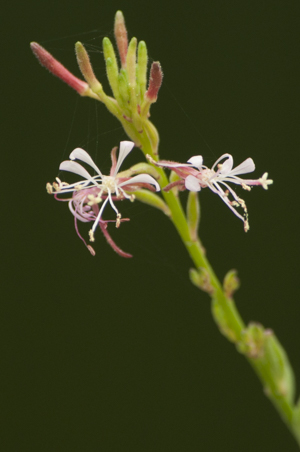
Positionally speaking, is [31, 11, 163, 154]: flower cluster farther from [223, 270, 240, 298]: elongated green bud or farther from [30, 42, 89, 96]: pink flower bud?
[223, 270, 240, 298]: elongated green bud

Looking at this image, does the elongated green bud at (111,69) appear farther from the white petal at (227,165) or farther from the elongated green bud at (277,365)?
the elongated green bud at (277,365)

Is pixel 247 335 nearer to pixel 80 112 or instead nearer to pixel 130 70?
pixel 130 70

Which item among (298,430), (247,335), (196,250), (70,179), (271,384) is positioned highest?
(70,179)

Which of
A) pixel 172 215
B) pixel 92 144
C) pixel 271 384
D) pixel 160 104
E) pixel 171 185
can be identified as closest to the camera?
pixel 171 185

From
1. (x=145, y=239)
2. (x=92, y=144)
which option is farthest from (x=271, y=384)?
(x=92, y=144)

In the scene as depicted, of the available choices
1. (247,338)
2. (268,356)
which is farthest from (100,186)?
(268,356)

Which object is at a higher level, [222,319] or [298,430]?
[222,319]

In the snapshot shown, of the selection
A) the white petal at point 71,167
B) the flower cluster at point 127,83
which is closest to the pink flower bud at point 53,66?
the flower cluster at point 127,83

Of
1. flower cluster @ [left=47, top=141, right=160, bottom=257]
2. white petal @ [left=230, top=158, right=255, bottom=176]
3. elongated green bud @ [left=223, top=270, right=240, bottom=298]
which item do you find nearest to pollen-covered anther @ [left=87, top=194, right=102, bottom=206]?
flower cluster @ [left=47, top=141, right=160, bottom=257]
